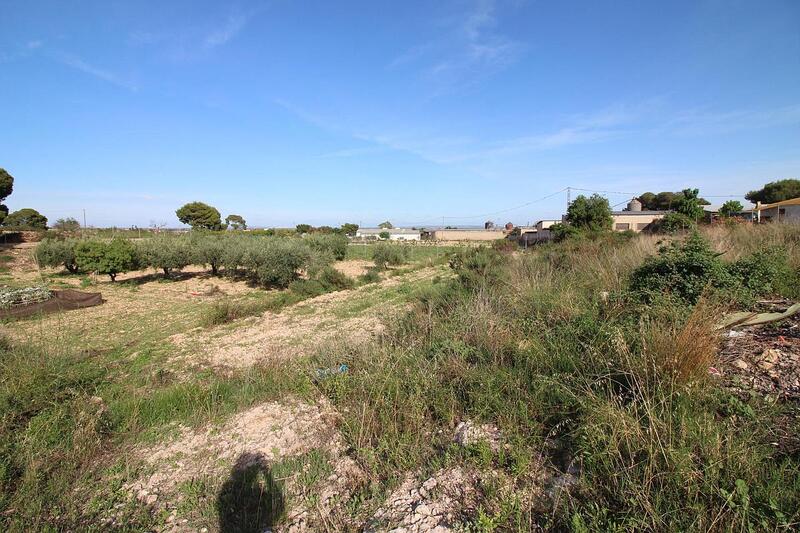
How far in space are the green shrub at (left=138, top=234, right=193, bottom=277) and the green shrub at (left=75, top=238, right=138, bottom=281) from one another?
0.87 metres

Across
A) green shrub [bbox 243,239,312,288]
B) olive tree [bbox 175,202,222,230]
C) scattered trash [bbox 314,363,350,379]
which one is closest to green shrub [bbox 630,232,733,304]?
scattered trash [bbox 314,363,350,379]

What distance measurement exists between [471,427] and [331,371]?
235cm

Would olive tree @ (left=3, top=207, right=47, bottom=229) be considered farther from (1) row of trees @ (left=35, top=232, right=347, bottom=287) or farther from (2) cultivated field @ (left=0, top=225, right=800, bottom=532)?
(2) cultivated field @ (left=0, top=225, right=800, bottom=532)

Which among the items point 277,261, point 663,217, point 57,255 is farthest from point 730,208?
point 57,255

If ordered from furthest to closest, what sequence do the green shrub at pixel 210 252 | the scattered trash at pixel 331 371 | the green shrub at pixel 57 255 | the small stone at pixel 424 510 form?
the green shrub at pixel 210 252
the green shrub at pixel 57 255
the scattered trash at pixel 331 371
the small stone at pixel 424 510

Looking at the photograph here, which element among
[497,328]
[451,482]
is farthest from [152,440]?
[497,328]

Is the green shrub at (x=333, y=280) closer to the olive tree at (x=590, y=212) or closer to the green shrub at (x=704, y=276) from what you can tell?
the green shrub at (x=704, y=276)

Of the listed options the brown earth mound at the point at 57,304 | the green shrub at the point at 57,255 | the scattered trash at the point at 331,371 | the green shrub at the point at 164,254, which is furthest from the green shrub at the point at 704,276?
the green shrub at the point at 57,255

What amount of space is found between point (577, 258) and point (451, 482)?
848 centimetres

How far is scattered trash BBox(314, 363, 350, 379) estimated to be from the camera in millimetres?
4789

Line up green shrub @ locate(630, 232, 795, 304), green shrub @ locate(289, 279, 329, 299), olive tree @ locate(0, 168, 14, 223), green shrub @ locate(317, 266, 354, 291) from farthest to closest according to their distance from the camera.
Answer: olive tree @ locate(0, 168, 14, 223) → green shrub @ locate(317, 266, 354, 291) → green shrub @ locate(289, 279, 329, 299) → green shrub @ locate(630, 232, 795, 304)

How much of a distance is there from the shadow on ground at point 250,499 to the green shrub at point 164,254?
2181cm

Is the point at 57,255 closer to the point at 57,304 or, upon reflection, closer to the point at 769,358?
the point at 57,304

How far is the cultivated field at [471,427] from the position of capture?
2162mm
